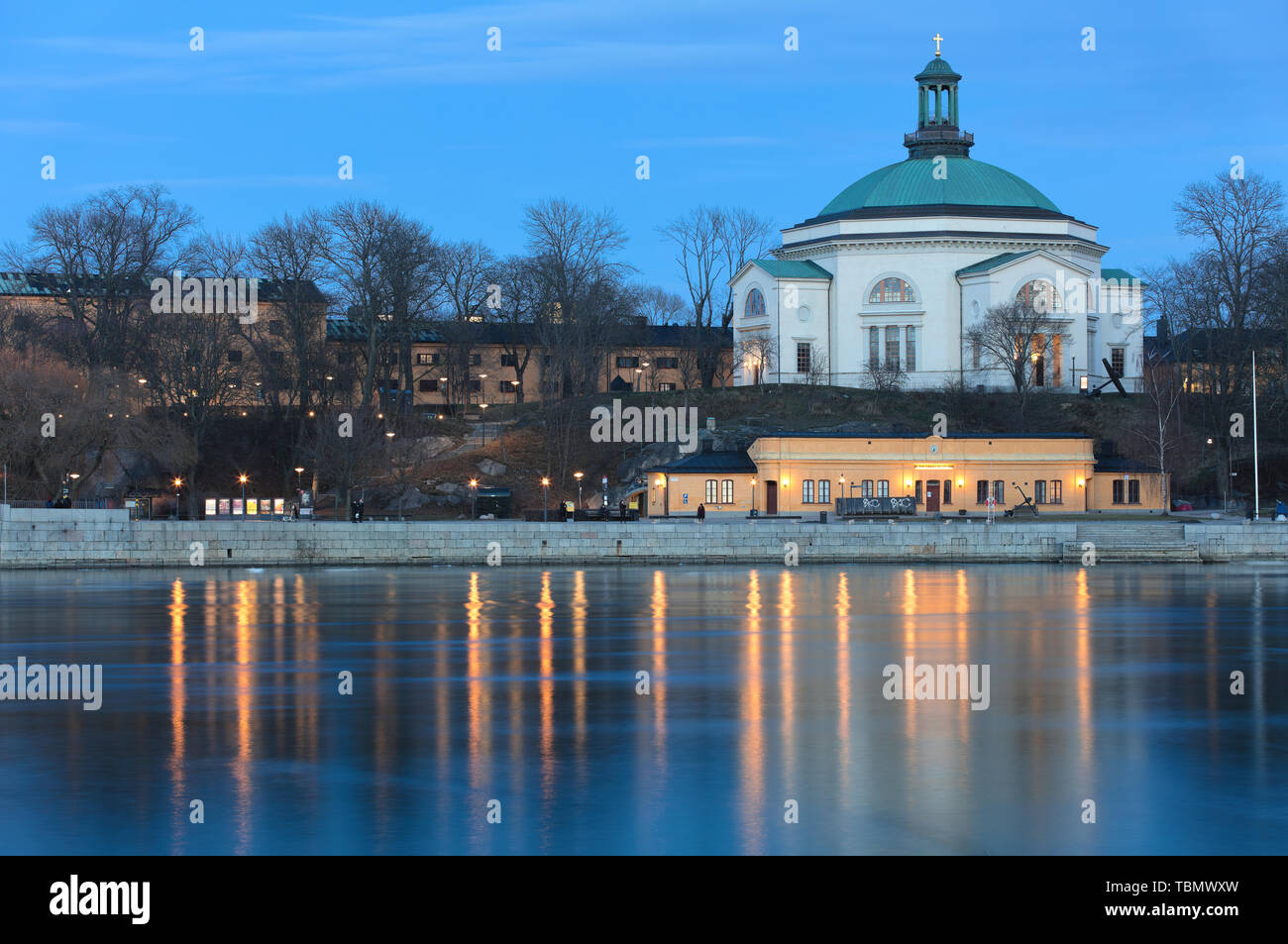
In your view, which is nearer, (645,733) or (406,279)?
(645,733)

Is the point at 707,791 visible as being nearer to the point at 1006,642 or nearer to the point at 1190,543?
the point at 1006,642

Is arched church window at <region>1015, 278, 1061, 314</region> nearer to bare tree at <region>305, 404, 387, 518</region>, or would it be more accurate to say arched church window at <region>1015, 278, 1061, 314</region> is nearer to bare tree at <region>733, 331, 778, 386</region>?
bare tree at <region>733, 331, 778, 386</region>

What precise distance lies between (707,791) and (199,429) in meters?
67.0

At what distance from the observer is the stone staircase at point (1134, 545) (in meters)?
58.6

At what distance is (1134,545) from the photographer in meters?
59.2

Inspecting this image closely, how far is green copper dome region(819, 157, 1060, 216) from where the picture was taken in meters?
96.0

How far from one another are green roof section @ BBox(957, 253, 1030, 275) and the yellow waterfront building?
66.1ft

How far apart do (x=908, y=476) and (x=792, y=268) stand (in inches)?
1069

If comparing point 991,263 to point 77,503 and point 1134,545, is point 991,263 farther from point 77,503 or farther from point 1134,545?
point 77,503

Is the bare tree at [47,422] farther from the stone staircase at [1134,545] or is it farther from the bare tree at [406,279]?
the stone staircase at [1134,545]

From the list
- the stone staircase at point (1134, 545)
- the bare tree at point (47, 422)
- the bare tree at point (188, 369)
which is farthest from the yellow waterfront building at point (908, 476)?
the bare tree at point (47, 422)

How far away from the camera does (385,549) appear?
187ft

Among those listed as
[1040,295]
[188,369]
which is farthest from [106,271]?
[1040,295]
